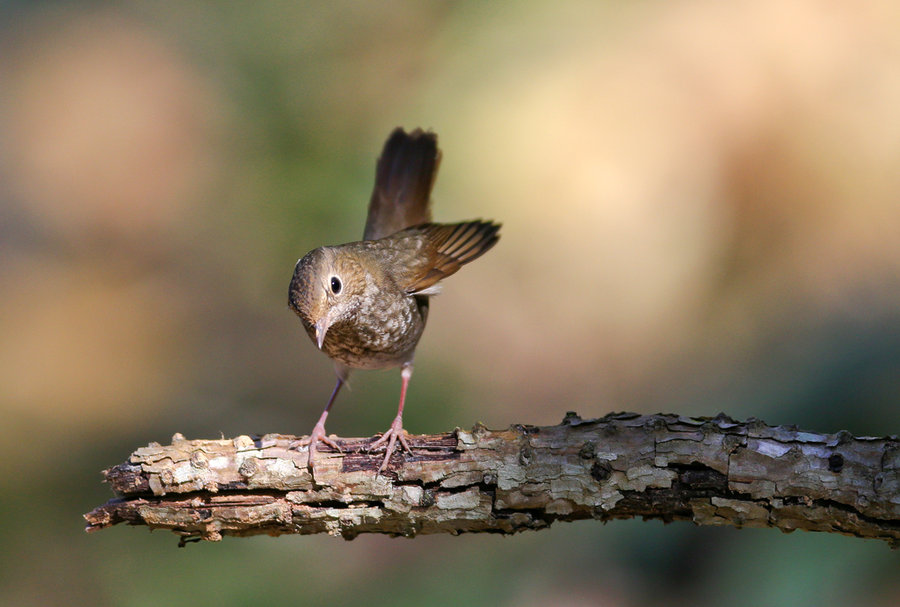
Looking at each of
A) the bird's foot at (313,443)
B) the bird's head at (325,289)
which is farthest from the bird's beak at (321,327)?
the bird's foot at (313,443)

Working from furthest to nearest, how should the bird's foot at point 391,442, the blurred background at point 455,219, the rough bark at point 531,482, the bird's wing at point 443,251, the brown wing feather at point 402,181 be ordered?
the blurred background at point 455,219, the brown wing feather at point 402,181, the bird's wing at point 443,251, the bird's foot at point 391,442, the rough bark at point 531,482

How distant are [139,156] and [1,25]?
8.56 feet

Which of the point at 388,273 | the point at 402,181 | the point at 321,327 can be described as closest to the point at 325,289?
the point at 321,327

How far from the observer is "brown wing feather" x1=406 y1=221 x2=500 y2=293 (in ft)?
15.0

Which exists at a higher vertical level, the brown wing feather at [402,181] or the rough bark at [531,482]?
the brown wing feather at [402,181]

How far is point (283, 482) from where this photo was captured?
3.35 m

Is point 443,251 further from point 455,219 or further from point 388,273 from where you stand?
point 455,219

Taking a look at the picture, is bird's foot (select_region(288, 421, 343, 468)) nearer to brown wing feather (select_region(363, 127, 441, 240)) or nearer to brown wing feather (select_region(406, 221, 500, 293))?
brown wing feather (select_region(406, 221, 500, 293))

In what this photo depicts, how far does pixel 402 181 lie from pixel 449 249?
761mm

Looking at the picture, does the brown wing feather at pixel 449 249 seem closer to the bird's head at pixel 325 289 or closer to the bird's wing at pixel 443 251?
the bird's wing at pixel 443 251

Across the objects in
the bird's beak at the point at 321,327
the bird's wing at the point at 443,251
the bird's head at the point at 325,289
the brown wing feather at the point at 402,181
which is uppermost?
the brown wing feather at the point at 402,181

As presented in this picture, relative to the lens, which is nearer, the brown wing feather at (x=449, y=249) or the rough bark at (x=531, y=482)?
the rough bark at (x=531, y=482)

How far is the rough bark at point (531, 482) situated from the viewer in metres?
3.10

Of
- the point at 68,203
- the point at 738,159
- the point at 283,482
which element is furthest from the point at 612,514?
the point at 68,203
